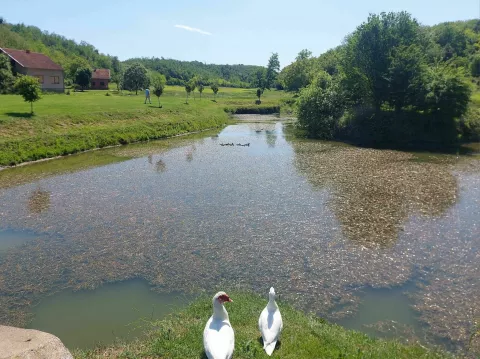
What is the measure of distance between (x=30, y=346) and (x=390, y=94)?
130 feet

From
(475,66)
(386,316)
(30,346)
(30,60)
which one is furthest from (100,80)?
(30,346)

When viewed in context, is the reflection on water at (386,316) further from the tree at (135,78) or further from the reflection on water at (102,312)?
the tree at (135,78)

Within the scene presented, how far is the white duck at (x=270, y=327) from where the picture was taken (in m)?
7.49

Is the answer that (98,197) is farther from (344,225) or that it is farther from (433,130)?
(433,130)

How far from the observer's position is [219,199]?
1914 centimetres

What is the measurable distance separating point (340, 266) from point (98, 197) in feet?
40.7

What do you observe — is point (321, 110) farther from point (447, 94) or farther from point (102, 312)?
point (102, 312)

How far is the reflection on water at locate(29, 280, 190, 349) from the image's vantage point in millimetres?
9062

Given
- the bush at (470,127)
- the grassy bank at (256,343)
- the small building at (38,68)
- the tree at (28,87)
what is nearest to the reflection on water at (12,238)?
→ the grassy bank at (256,343)

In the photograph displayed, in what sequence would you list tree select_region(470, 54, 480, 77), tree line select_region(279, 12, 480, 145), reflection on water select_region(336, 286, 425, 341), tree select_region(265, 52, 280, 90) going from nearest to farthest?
reflection on water select_region(336, 286, 425, 341), tree line select_region(279, 12, 480, 145), tree select_region(470, 54, 480, 77), tree select_region(265, 52, 280, 90)

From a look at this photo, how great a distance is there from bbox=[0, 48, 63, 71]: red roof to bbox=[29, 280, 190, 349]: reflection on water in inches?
2361

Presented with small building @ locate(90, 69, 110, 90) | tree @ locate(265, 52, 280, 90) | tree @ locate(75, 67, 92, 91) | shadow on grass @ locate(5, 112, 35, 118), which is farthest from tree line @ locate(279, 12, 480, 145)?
tree @ locate(265, 52, 280, 90)

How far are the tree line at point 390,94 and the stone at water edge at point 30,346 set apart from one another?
1437 inches

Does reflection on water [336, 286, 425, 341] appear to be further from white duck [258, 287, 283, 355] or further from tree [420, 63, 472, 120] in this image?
tree [420, 63, 472, 120]
